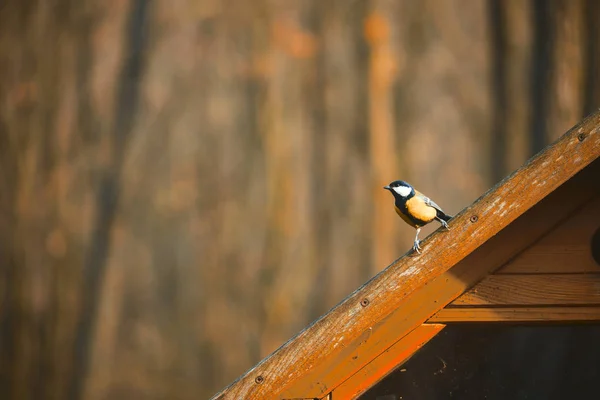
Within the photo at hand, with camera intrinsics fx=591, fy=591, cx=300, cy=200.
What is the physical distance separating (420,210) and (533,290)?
0.41 meters

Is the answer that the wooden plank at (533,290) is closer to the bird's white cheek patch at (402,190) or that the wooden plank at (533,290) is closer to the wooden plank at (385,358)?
the wooden plank at (385,358)

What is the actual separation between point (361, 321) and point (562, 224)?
0.38 meters

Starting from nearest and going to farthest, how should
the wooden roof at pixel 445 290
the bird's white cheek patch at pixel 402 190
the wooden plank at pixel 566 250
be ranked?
the wooden roof at pixel 445 290 < the wooden plank at pixel 566 250 < the bird's white cheek patch at pixel 402 190

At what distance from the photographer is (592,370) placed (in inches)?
46.8

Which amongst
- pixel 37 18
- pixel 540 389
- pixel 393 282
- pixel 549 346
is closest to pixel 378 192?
pixel 549 346

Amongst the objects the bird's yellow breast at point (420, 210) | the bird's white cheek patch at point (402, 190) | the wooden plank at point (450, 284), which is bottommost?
the wooden plank at point (450, 284)

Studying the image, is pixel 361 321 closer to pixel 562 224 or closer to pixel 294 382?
pixel 294 382

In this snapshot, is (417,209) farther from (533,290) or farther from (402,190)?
(533,290)

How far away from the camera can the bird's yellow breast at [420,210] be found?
4.34 ft

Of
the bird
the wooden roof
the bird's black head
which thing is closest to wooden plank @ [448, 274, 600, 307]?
the wooden roof

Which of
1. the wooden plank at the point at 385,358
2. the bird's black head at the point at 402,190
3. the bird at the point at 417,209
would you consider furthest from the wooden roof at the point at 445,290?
the bird's black head at the point at 402,190

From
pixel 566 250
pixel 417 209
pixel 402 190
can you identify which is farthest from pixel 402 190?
pixel 566 250

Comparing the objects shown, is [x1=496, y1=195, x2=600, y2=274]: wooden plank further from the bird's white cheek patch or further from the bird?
the bird's white cheek patch

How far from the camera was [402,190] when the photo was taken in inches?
57.2
